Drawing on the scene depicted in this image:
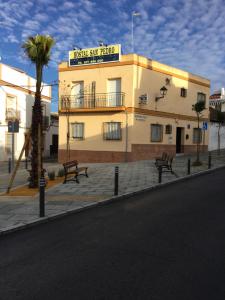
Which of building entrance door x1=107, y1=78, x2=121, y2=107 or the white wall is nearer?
building entrance door x1=107, y1=78, x2=121, y2=107

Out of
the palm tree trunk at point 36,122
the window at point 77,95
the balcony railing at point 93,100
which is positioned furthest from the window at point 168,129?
the palm tree trunk at point 36,122

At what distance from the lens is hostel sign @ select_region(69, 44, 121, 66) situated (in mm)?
23353

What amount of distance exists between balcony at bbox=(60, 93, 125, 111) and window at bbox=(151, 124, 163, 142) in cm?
326

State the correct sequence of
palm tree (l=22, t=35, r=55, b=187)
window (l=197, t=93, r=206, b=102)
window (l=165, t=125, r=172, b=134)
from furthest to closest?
1. window (l=197, t=93, r=206, b=102)
2. window (l=165, t=125, r=172, b=134)
3. palm tree (l=22, t=35, r=55, b=187)

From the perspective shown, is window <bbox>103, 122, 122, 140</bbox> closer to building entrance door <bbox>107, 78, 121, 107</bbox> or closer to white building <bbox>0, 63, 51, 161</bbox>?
building entrance door <bbox>107, 78, 121, 107</bbox>

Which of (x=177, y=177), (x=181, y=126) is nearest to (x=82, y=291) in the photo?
(x=177, y=177)

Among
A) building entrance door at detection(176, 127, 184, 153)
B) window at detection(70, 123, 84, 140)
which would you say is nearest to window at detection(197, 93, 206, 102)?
building entrance door at detection(176, 127, 184, 153)

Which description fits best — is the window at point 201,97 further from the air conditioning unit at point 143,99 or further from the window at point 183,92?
the air conditioning unit at point 143,99

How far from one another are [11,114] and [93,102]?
9032mm

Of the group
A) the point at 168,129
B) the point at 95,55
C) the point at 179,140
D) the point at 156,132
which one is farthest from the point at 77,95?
the point at 179,140

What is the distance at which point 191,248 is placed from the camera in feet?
19.2

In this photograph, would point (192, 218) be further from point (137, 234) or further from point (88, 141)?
point (88, 141)

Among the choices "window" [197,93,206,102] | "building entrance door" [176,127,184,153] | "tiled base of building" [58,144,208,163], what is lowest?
"tiled base of building" [58,144,208,163]

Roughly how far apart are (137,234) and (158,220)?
1.25 metres
